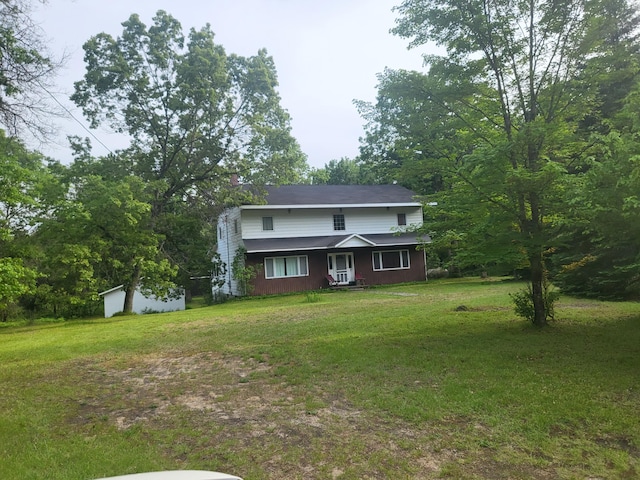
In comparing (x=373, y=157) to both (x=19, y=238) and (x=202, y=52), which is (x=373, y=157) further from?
(x=19, y=238)

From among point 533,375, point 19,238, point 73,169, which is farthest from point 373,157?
point 533,375

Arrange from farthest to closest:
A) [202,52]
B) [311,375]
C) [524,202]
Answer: [202,52]
[524,202]
[311,375]

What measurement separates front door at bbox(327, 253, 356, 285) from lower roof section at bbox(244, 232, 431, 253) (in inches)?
48.4

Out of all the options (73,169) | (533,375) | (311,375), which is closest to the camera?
(533,375)

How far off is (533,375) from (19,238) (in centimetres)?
1772

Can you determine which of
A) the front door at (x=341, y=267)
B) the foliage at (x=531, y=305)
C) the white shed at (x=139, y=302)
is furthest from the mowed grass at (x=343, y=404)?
the front door at (x=341, y=267)

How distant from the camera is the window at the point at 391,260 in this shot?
27.0 meters

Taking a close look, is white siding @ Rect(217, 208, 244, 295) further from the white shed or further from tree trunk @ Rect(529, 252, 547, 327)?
tree trunk @ Rect(529, 252, 547, 327)

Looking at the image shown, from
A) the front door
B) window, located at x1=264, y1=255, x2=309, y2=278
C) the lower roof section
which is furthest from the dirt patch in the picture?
the front door

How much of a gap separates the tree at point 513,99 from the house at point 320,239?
48.8 feet

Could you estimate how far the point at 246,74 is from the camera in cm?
2223

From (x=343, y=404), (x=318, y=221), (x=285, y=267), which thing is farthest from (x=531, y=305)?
(x=318, y=221)

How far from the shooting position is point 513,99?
9.73 m

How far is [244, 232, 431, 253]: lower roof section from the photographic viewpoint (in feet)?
77.7
